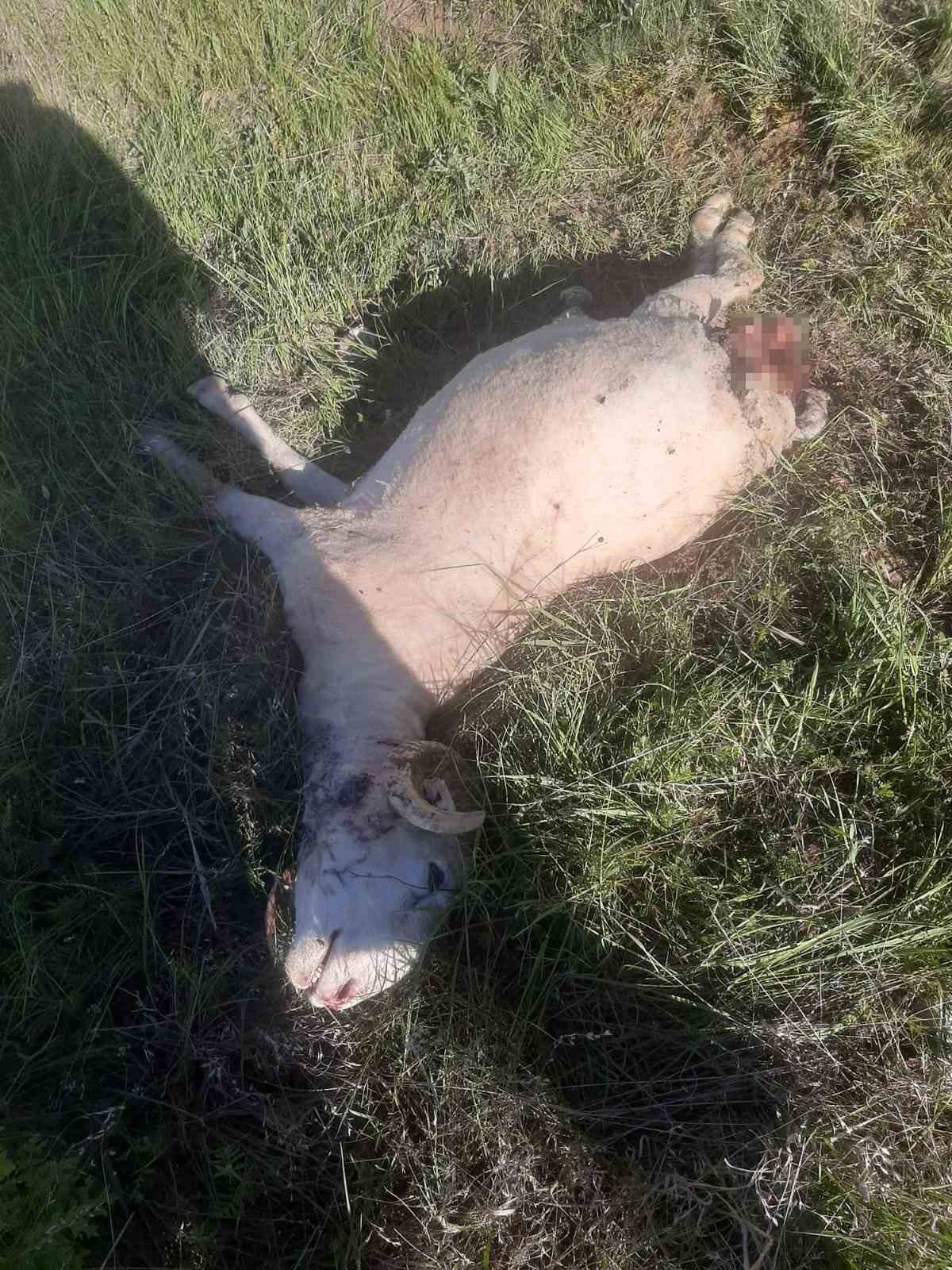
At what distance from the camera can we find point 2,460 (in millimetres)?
3592

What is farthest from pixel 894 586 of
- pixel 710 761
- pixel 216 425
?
pixel 216 425

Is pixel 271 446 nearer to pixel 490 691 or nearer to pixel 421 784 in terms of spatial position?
pixel 490 691

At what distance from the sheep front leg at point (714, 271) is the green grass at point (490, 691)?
16 cm

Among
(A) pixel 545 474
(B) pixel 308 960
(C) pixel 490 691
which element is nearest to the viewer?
(B) pixel 308 960

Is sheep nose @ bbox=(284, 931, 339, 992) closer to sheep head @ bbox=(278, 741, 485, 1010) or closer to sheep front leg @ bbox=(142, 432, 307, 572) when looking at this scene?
sheep head @ bbox=(278, 741, 485, 1010)

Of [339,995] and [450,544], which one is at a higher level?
[450,544]

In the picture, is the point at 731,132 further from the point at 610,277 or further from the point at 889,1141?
the point at 889,1141

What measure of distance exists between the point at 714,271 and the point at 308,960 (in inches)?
137

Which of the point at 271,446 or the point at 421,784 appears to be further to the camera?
the point at 271,446

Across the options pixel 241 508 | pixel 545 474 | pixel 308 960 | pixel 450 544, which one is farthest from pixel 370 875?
pixel 241 508

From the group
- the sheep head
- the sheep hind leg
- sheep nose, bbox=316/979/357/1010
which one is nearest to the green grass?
the sheep hind leg

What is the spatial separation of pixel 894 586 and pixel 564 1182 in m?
2.80

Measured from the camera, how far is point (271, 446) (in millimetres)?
3635

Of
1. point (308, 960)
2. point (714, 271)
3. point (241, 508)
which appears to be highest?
point (241, 508)
